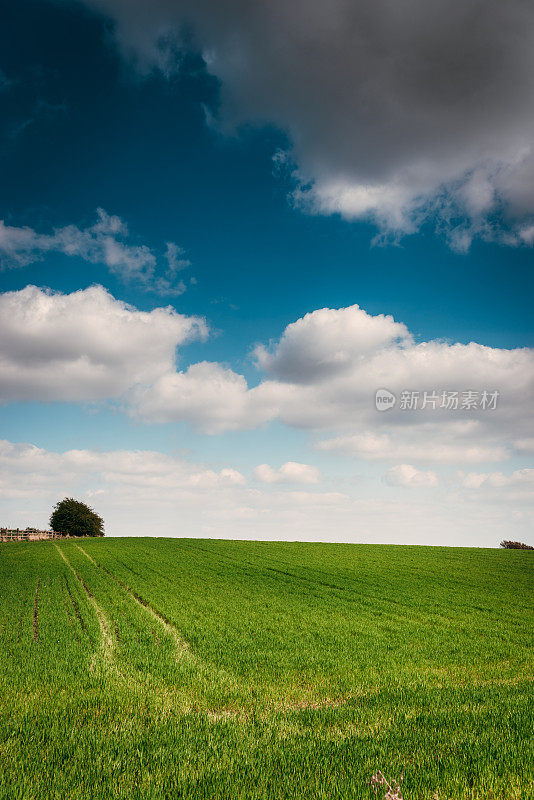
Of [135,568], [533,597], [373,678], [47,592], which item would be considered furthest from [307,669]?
[135,568]

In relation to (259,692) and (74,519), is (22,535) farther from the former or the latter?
(259,692)

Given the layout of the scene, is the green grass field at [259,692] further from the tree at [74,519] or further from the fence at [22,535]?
the tree at [74,519]

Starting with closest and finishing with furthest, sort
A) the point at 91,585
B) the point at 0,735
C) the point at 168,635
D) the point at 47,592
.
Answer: the point at 0,735, the point at 168,635, the point at 47,592, the point at 91,585

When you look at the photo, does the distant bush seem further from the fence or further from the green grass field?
the fence

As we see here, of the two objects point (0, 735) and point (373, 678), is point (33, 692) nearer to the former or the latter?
point (0, 735)

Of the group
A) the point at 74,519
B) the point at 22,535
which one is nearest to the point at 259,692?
the point at 22,535

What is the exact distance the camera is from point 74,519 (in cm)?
10125

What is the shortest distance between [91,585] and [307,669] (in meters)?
20.4

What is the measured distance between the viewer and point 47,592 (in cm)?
2550

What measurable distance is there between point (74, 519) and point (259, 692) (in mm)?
102576

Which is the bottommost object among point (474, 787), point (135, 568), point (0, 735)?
point (135, 568)

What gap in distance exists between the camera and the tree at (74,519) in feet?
330

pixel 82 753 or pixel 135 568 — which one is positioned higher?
pixel 82 753

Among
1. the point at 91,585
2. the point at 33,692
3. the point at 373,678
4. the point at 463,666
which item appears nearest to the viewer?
the point at 33,692
